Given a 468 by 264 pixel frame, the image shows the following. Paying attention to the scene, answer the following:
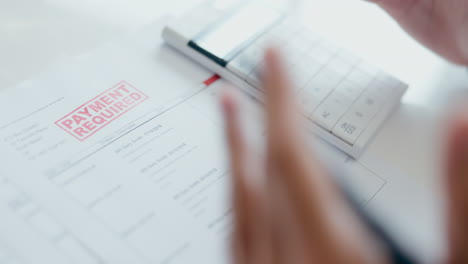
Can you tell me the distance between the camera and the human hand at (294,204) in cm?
17

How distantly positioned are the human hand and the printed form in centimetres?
13

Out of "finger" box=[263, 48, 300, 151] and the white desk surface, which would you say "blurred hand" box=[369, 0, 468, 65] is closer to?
the white desk surface

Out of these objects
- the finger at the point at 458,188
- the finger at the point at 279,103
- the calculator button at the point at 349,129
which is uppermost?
the calculator button at the point at 349,129

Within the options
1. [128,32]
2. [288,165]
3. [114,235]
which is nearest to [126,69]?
[128,32]

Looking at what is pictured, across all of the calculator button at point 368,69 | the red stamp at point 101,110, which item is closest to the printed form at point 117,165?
the red stamp at point 101,110

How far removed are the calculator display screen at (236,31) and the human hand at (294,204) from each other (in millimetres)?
244

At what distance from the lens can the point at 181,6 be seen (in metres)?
0.53

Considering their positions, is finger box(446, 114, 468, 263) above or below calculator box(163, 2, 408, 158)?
below

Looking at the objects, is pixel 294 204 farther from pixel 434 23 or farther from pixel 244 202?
pixel 434 23

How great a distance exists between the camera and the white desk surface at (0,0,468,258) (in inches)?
16.8

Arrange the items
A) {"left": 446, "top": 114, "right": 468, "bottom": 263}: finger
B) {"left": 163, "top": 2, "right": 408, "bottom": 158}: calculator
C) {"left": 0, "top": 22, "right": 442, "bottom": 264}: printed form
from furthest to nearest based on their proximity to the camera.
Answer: {"left": 163, "top": 2, "right": 408, "bottom": 158}: calculator, {"left": 0, "top": 22, "right": 442, "bottom": 264}: printed form, {"left": 446, "top": 114, "right": 468, "bottom": 263}: finger

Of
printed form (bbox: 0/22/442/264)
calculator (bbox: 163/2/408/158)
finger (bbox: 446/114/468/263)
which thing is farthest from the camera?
calculator (bbox: 163/2/408/158)

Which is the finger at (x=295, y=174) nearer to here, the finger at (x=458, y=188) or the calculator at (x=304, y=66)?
the finger at (x=458, y=188)

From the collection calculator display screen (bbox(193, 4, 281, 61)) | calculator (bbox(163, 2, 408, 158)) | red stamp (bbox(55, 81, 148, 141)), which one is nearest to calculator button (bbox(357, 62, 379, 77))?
calculator (bbox(163, 2, 408, 158))
